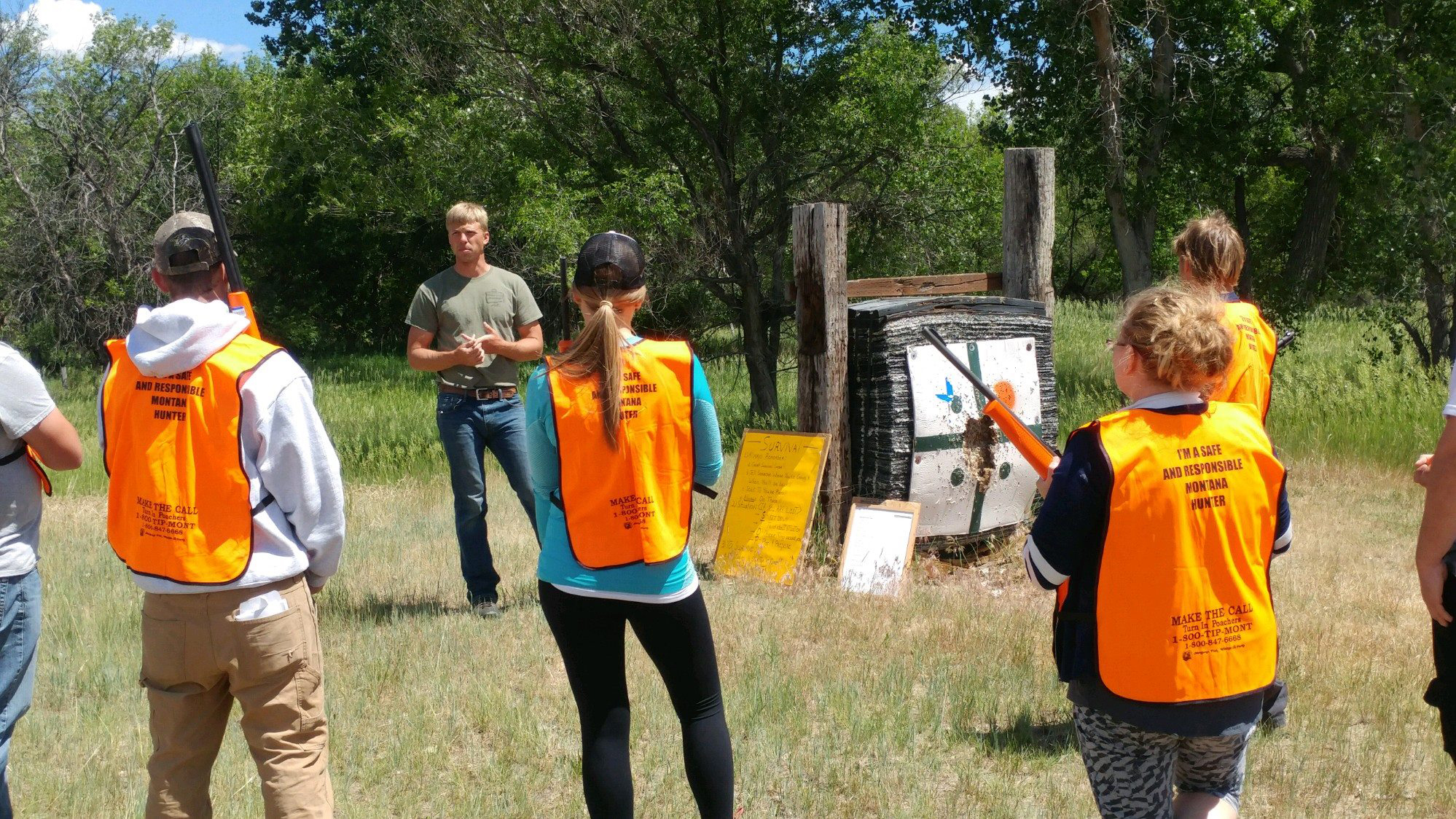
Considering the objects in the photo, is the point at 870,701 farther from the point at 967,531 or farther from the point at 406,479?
the point at 406,479

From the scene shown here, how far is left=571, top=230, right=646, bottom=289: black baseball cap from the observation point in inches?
120

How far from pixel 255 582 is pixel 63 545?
21.8 feet

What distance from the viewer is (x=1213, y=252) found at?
3822mm

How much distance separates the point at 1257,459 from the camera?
2498mm

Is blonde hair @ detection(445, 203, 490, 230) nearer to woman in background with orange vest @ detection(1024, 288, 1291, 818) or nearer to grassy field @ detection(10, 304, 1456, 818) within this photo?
grassy field @ detection(10, 304, 1456, 818)

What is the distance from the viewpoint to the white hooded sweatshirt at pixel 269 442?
2688 millimetres

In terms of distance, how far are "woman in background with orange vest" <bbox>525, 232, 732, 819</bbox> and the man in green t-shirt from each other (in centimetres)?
271

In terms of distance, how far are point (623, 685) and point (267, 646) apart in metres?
0.86

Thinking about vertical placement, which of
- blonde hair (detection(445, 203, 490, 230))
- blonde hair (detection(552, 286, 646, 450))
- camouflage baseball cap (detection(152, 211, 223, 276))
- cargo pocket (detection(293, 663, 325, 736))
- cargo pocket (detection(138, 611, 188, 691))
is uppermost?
blonde hair (detection(445, 203, 490, 230))

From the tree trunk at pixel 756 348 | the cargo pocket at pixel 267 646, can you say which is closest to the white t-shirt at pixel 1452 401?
the cargo pocket at pixel 267 646

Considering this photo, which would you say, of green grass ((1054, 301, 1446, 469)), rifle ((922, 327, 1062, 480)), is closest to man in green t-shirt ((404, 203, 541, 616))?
rifle ((922, 327, 1062, 480))

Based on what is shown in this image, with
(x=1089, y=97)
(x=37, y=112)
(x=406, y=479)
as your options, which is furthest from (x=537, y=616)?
(x=37, y=112)

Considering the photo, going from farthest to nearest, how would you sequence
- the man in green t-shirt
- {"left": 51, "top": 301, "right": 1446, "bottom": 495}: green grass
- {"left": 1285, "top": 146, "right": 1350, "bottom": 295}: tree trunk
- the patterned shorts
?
{"left": 1285, "top": 146, "right": 1350, "bottom": 295}: tree trunk
{"left": 51, "top": 301, "right": 1446, "bottom": 495}: green grass
the man in green t-shirt
the patterned shorts

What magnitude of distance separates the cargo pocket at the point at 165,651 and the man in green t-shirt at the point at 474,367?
286 centimetres
